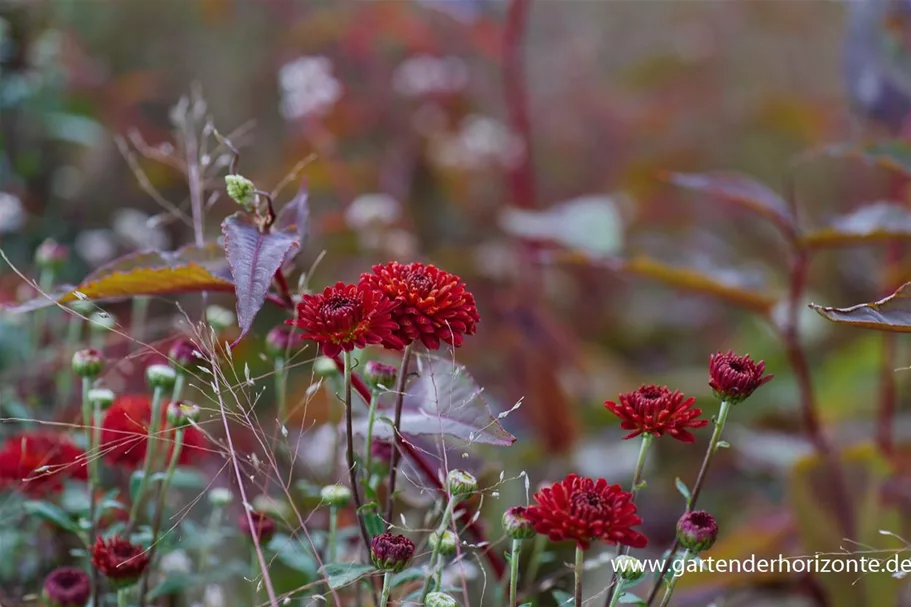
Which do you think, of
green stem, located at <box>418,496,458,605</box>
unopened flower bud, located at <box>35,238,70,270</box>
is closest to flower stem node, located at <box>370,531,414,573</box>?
green stem, located at <box>418,496,458,605</box>

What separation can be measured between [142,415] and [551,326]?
538mm

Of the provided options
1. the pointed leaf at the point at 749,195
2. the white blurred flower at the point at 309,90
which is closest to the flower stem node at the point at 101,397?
the pointed leaf at the point at 749,195

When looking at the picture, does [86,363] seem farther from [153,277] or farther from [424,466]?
[424,466]

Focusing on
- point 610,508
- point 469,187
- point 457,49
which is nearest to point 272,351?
point 610,508

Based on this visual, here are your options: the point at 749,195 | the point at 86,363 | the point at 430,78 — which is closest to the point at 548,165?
the point at 430,78

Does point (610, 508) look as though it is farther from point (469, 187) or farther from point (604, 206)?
point (469, 187)

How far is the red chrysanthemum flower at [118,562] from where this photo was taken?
0.33 metres

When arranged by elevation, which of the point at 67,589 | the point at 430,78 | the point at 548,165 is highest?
the point at 430,78

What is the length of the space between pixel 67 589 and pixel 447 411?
181 mm

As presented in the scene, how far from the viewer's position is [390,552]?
0.27 meters

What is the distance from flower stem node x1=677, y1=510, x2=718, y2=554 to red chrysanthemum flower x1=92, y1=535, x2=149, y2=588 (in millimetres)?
210

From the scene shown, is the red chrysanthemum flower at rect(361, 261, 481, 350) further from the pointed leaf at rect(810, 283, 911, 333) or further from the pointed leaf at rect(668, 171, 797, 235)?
the pointed leaf at rect(668, 171, 797, 235)

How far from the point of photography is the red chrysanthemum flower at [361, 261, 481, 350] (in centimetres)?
29

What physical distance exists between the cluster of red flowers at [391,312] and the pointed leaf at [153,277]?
70 mm
